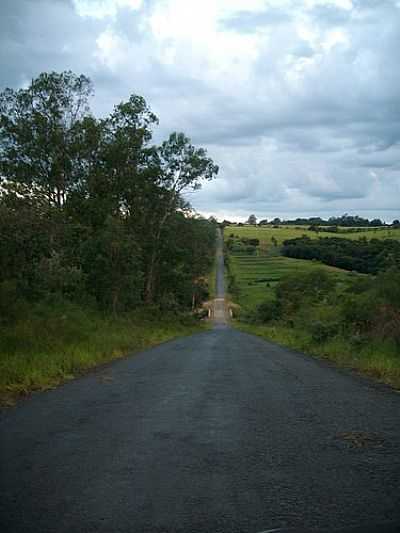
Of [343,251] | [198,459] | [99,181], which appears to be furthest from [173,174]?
[343,251]

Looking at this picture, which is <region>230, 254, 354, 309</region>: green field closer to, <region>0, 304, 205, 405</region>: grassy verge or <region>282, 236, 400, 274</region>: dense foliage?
<region>282, 236, 400, 274</region>: dense foliage

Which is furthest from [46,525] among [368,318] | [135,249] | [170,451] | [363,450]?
[135,249]

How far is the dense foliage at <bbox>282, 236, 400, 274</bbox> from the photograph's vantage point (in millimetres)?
74375

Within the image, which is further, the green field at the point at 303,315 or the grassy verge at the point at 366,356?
the green field at the point at 303,315

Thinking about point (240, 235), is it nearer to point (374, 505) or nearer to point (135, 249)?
point (135, 249)

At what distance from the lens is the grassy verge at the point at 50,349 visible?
465 inches

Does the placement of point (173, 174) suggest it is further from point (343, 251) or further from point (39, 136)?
point (343, 251)

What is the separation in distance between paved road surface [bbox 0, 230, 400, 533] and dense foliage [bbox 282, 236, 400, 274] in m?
55.7

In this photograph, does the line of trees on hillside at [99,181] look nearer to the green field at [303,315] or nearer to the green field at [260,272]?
the green field at [303,315]

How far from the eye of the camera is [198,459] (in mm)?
6141

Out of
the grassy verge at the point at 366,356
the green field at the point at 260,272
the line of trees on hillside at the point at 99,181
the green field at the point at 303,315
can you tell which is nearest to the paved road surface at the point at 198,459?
the grassy verge at the point at 366,356

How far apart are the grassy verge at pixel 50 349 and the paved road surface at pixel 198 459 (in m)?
1.11

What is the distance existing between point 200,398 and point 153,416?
1780 millimetres

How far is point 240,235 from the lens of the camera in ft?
528
